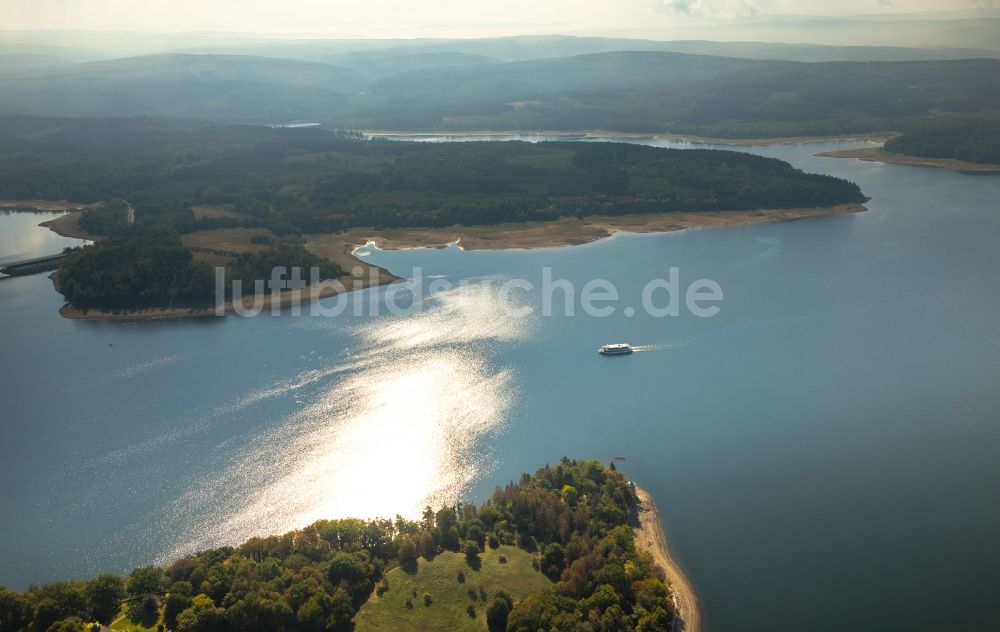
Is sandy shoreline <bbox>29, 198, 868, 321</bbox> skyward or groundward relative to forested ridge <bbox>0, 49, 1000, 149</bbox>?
groundward

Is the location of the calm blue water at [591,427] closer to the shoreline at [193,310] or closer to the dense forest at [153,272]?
the shoreline at [193,310]

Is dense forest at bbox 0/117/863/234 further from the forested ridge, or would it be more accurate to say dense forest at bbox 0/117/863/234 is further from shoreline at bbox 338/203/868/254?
the forested ridge

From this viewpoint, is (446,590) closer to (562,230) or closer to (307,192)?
(562,230)

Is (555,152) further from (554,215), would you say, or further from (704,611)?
(704,611)

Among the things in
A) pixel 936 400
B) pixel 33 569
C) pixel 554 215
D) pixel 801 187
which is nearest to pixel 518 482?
pixel 33 569

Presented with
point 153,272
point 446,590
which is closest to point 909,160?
point 153,272

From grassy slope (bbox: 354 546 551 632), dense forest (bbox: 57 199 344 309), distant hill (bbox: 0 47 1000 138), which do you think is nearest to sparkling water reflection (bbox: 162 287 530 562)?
grassy slope (bbox: 354 546 551 632)
